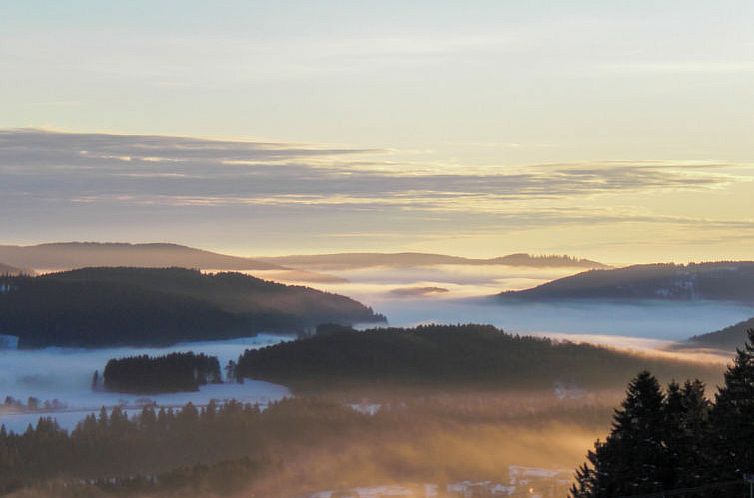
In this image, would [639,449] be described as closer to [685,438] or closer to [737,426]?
[685,438]

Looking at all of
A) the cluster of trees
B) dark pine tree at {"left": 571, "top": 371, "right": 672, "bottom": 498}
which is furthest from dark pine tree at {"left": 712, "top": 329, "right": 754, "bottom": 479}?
dark pine tree at {"left": 571, "top": 371, "right": 672, "bottom": 498}

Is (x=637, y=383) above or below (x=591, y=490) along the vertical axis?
above

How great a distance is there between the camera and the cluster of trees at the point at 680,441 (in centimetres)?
11206

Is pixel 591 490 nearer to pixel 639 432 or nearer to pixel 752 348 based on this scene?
pixel 639 432

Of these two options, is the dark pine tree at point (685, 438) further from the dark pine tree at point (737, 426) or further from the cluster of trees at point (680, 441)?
the dark pine tree at point (737, 426)

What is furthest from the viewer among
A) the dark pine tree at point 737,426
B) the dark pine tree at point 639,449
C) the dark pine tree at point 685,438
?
the dark pine tree at point 639,449

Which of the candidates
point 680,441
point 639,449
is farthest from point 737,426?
point 639,449

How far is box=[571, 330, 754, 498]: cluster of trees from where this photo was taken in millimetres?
112062

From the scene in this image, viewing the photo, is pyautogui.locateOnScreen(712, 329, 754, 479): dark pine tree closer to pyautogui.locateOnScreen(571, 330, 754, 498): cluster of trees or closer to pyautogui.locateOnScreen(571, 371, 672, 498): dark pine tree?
pyautogui.locateOnScreen(571, 330, 754, 498): cluster of trees

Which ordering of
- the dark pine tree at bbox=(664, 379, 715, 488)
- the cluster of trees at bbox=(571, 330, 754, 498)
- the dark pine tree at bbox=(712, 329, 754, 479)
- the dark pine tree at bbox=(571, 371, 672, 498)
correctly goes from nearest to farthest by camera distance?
the dark pine tree at bbox=(712, 329, 754, 479), the cluster of trees at bbox=(571, 330, 754, 498), the dark pine tree at bbox=(664, 379, 715, 488), the dark pine tree at bbox=(571, 371, 672, 498)

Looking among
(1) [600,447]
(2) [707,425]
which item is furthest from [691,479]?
(1) [600,447]

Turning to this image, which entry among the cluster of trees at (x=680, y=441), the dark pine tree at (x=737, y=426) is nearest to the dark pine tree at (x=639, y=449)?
the cluster of trees at (x=680, y=441)

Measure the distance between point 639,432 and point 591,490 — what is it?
7799mm

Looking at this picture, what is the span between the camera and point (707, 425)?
11769 cm
